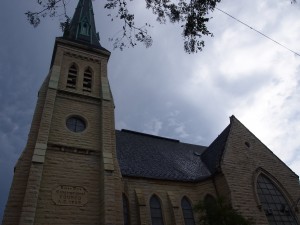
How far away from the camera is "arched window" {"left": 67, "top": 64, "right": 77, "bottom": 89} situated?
18661 mm

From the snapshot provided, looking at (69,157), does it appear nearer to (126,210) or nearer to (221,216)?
(126,210)

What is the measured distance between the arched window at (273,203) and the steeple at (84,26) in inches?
655

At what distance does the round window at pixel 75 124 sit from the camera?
53.2 feet

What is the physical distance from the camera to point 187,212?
17.0 metres

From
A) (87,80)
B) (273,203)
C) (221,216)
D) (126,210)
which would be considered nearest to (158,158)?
(126,210)

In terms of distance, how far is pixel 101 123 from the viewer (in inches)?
663

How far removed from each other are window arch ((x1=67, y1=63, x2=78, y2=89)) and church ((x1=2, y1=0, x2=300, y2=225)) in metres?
A: 0.08

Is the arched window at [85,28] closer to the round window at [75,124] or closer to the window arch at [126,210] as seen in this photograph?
the round window at [75,124]

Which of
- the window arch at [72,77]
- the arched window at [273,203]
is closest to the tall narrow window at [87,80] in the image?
the window arch at [72,77]

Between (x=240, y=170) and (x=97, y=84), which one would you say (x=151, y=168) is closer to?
(x=240, y=170)

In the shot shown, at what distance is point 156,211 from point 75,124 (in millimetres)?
7115

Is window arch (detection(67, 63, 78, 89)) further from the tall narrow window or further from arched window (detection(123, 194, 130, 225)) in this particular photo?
arched window (detection(123, 194, 130, 225))

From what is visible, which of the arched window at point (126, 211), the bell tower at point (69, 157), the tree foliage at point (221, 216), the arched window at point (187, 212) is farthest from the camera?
the arched window at point (187, 212)

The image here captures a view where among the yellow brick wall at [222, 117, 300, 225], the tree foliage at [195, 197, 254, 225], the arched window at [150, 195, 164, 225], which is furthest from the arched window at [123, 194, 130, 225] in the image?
the yellow brick wall at [222, 117, 300, 225]
